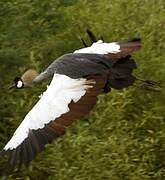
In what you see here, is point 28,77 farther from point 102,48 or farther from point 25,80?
point 102,48

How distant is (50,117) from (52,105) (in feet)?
0.31

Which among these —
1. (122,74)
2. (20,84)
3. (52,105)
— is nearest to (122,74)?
(122,74)

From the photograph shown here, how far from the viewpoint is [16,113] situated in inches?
170

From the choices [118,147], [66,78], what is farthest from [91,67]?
[118,147]

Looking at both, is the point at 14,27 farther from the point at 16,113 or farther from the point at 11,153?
the point at 11,153

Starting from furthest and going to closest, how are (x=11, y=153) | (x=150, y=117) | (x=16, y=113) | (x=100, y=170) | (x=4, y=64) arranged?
(x=4, y=64), (x=16, y=113), (x=150, y=117), (x=100, y=170), (x=11, y=153)

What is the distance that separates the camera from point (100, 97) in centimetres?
428

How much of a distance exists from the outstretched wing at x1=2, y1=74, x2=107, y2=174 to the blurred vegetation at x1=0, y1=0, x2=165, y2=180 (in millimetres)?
348

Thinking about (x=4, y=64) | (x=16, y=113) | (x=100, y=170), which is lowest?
(x=100, y=170)

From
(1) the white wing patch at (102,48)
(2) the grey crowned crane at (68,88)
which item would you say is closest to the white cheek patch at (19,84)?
(2) the grey crowned crane at (68,88)

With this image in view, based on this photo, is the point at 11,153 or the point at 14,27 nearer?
the point at 11,153

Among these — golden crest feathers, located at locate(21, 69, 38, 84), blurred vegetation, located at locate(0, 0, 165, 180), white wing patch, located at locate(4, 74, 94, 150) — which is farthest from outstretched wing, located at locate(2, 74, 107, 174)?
golden crest feathers, located at locate(21, 69, 38, 84)

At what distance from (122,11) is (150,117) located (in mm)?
1047

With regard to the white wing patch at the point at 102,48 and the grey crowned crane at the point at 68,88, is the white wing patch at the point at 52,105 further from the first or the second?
the white wing patch at the point at 102,48
